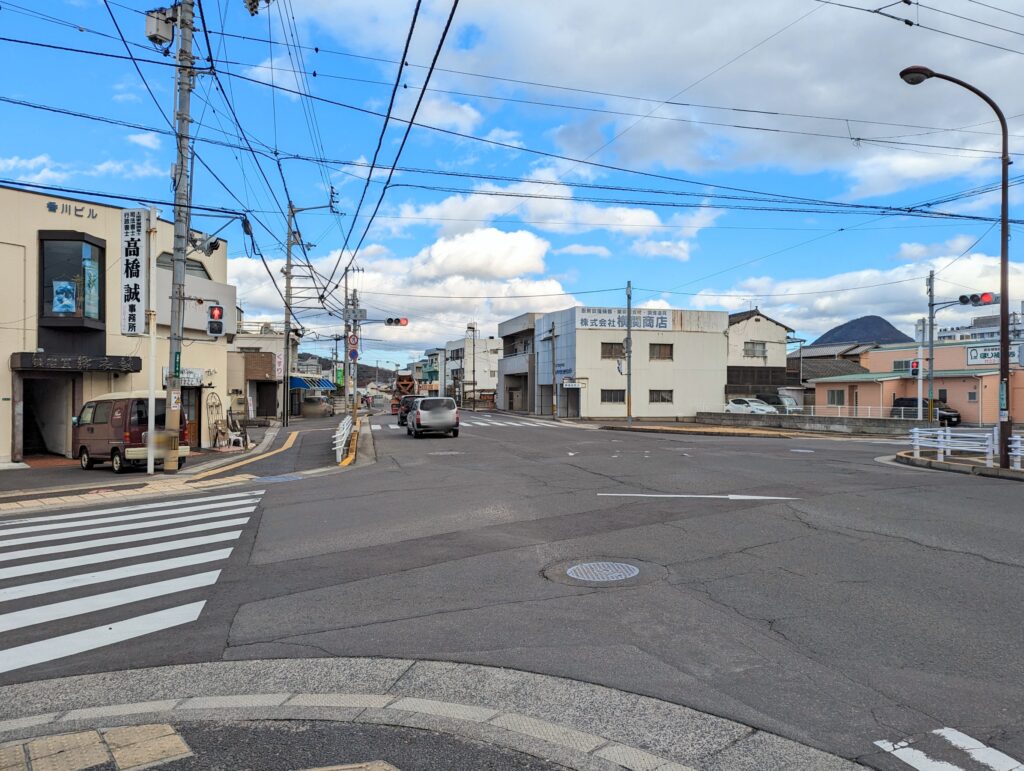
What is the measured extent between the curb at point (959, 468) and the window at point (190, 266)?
23.6 m

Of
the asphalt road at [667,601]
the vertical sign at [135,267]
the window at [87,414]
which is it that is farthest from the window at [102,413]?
the asphalt road at [667,601]

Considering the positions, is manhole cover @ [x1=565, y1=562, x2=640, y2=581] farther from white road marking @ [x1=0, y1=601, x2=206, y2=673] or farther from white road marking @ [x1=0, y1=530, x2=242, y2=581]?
white road marking @ [x1=0, y1=530, x2=242, y2=581]

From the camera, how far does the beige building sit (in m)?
18.6

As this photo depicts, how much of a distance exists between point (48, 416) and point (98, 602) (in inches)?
→ 736

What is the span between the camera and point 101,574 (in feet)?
24.4

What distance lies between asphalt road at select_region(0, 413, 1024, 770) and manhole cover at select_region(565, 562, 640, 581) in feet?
0.72

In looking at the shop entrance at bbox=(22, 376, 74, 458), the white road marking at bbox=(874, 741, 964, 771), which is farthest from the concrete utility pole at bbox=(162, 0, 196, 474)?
the white road marking at bbox=(874, 741, 964, 771)

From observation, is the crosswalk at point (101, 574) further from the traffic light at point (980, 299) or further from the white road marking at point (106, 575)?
the traffic light at point (980, 299)

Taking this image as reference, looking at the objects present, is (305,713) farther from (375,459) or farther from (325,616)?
(375,459)

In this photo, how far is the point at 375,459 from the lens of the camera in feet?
68.7

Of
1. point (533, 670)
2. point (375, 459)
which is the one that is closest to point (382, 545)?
point (533, 670)

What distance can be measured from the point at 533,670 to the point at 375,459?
55.2ft

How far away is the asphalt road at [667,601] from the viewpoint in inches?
171

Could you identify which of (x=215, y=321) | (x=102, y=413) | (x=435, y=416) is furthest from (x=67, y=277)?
(x=435, y=416)
